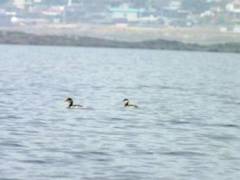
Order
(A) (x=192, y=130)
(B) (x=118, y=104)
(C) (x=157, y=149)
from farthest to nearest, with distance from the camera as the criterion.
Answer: (B) (x=118, y=104)
(A) (x=192, y=130)
(C) (x=157, y=149)

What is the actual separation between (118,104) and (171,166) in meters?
20.2

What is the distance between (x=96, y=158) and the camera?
98.4 feet

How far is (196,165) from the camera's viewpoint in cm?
2955

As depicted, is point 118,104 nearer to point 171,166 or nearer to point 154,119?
point 154,119

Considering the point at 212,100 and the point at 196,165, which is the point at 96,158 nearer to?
the point at 196,165

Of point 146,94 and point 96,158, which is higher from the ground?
point 96,158

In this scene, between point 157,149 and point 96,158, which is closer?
point 96,158

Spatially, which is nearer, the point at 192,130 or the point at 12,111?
the point at 192,130

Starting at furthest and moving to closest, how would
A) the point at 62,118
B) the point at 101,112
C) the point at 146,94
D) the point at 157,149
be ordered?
the point at 146,94 → the point at 101,112 → the point at 62,118 → the point at 157,149

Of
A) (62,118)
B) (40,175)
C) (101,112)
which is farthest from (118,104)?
(40,175)

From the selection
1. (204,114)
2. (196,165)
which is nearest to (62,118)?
(204,114)

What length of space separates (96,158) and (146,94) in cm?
2837

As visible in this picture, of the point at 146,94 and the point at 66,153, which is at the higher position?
the point at 66,153

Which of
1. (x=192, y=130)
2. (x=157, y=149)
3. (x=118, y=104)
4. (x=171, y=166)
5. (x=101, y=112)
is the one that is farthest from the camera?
(x=118, y=104)
